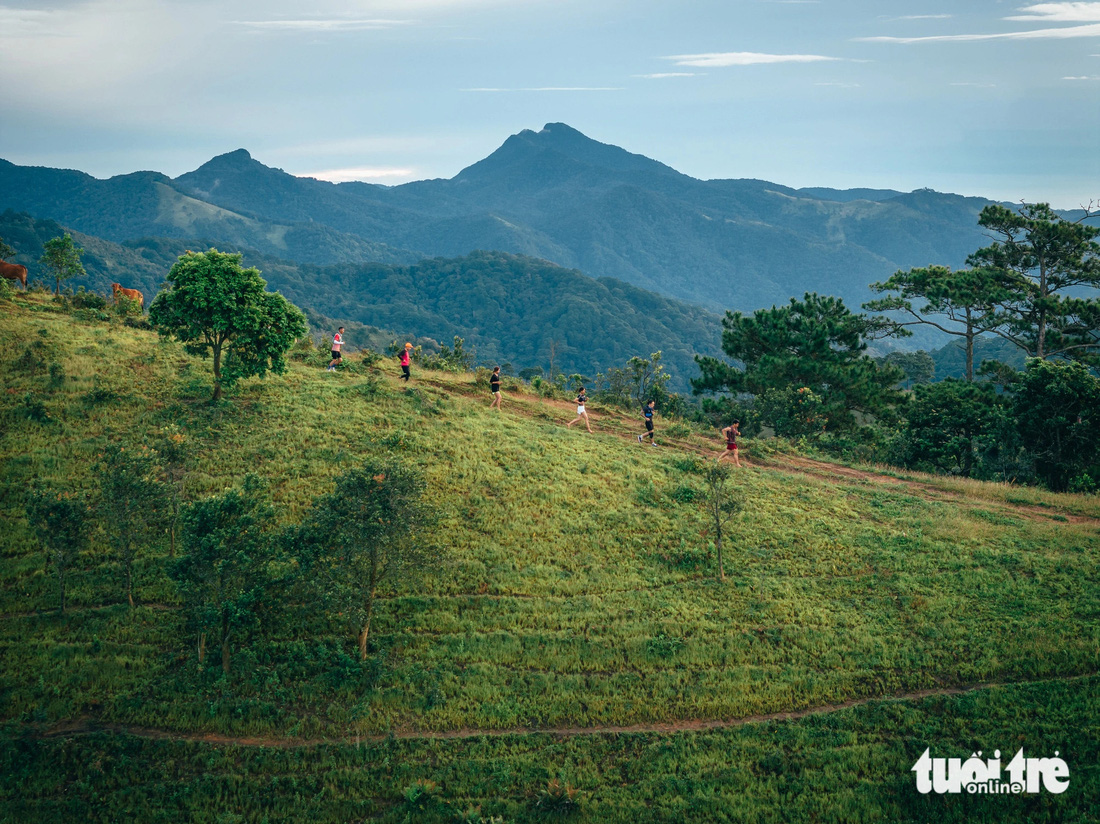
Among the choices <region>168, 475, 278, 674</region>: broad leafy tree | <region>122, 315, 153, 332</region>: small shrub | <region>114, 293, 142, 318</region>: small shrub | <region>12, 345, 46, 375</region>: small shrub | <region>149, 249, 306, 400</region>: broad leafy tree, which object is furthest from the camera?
<region>114, 293, 142, 318</region>: small shrub

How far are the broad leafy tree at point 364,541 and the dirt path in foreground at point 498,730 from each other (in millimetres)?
2209

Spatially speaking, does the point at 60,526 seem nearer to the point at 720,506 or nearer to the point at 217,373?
the point at 217,373

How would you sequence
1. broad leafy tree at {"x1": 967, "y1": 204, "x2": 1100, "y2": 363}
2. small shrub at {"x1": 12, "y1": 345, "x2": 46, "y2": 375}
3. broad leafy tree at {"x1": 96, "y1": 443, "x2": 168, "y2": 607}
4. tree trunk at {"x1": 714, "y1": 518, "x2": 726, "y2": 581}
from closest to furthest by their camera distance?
broad leafy tree at {"x1": 96, "y1": 443, "x2": 168, "y2": 607} < tree trunk at {"x1": 714, "y1": 518, "x2": 726, "y2": 581} < small shrub at {"x1": 12, "y1": 345, "x2": 46, "y2": 375} < broad leafy tree at {"x1": 967, "y1": 204, "x2": 1100, "y2": 363}

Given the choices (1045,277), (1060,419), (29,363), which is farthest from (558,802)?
(1045,277)

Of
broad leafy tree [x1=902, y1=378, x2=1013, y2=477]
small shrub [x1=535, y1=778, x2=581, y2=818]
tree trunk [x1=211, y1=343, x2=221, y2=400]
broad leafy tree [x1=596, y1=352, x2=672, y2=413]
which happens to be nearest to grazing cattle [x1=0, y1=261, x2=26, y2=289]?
tree trunk [x1=211, y1=343, x2=221, y2=400]

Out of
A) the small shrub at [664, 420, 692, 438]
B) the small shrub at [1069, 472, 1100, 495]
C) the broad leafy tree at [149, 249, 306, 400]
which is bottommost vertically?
the small shrub at [1069, 472, 1100, 495]

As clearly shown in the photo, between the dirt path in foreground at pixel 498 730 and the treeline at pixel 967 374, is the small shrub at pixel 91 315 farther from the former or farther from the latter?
the treeline at pixel 967 374

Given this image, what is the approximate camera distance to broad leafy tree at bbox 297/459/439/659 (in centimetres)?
1449

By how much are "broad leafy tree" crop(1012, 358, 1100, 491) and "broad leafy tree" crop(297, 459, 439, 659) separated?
2959 cm

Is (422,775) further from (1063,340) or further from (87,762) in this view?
(1063,340)

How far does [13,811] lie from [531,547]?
12267 mm

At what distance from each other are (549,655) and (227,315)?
17.0 metres

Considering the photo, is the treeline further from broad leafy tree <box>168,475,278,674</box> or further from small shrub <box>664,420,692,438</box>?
broad leafy tree <box>168,475,278,674</box>

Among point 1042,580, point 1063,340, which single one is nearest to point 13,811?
point 1042,580
